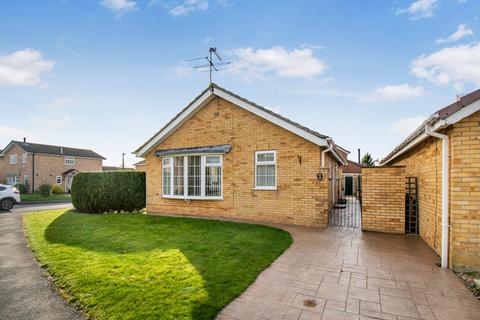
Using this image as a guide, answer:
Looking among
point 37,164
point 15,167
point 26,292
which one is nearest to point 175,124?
point 26,292

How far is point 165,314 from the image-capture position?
3.35 m

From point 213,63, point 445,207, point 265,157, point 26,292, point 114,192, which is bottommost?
point 26,292

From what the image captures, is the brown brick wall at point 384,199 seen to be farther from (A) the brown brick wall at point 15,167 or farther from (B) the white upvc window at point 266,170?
(A) the brown brick wall at point 15,167

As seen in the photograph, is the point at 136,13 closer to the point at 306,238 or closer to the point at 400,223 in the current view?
the point at 306,238

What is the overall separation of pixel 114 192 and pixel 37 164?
3136 cm

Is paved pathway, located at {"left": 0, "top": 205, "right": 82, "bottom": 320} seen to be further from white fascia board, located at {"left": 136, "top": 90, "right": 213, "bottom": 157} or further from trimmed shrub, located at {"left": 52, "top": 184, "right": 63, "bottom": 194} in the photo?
trimmed shrub, located at {"left": 52, "top": 184, "right": 63, "bottom": 194}

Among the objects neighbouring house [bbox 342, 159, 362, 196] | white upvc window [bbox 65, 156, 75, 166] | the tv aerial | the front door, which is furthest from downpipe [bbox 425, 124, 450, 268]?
white upvc window [bbox 65, 156, 75, 166]

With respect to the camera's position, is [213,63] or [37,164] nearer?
[213,63]

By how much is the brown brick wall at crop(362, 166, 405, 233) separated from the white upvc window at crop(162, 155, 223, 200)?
6.01 metres

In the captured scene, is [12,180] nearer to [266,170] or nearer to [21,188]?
[21,188]

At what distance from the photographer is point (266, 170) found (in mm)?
10320

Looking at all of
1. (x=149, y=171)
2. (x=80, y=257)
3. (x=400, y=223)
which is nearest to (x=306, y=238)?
(x=400, y=223)

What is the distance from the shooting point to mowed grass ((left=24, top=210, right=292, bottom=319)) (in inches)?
144

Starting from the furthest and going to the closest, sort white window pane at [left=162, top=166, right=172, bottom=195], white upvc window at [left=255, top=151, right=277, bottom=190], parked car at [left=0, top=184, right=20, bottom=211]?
parked car at [left=0, top=184, right=20, bottom=211] → white window pane at [left=162, top=166, right=172, bottom=195] → white upvc window at [left=255, top=151, right=277, bottom=190]
